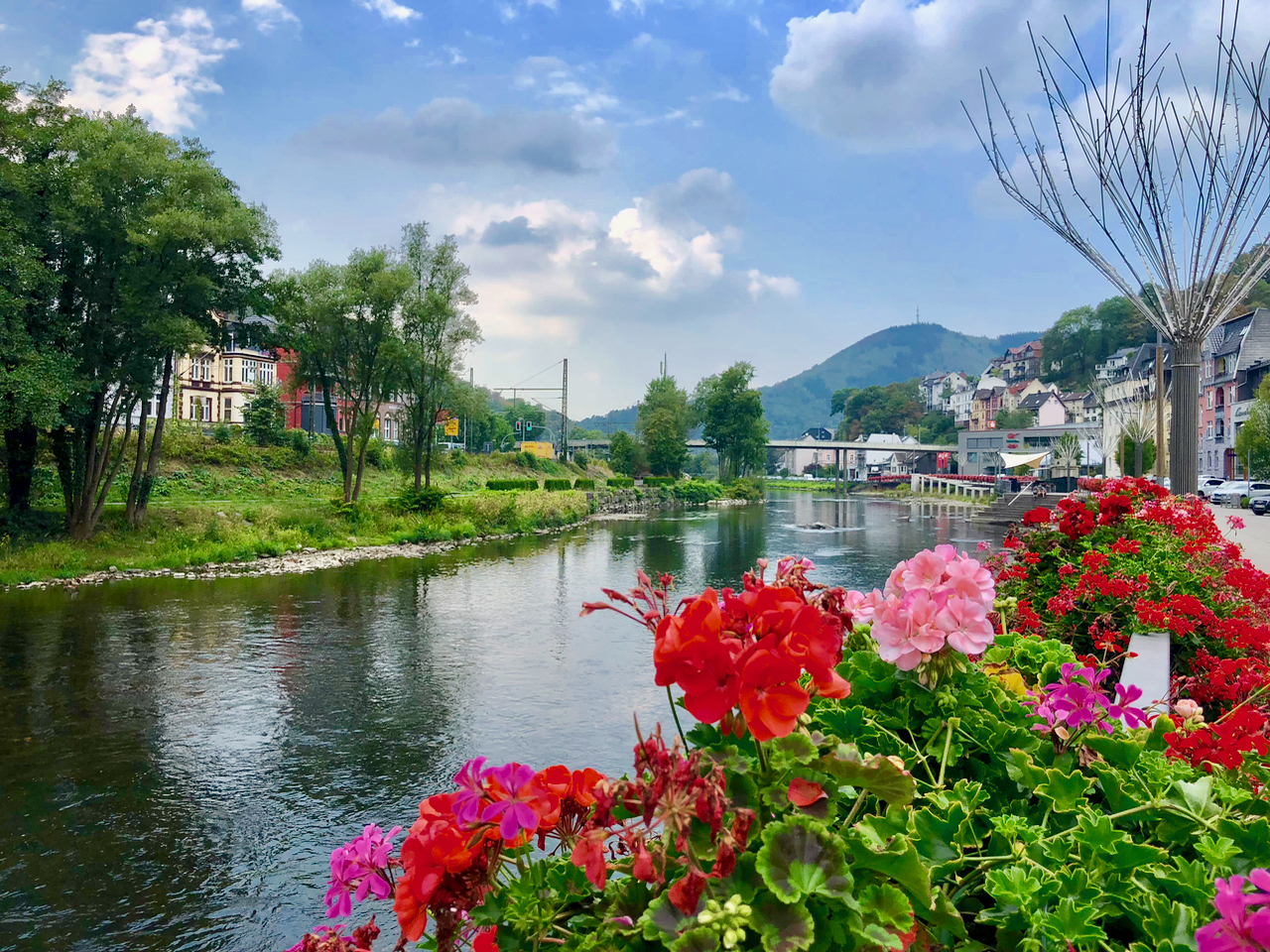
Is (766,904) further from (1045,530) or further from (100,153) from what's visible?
(100,153)

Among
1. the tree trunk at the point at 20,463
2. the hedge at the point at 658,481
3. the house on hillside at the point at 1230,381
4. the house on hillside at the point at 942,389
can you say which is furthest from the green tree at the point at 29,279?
the house on hillside at the point at 942,389

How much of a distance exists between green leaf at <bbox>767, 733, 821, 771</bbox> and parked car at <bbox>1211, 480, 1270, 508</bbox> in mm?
32824

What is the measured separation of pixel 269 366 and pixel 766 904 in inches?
2470

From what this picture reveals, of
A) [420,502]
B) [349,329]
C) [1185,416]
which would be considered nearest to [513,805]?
[1185,416]

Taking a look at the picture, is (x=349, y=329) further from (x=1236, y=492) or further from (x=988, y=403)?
(x=988, y=403)

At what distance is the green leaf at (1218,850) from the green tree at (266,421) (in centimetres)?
3868

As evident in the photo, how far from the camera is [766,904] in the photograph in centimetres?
112

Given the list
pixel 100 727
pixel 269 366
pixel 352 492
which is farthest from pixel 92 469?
pixel 269 366

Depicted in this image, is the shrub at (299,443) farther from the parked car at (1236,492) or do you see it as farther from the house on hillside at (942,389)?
the house on hillside at (942,389)

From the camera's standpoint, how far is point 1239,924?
0.91m

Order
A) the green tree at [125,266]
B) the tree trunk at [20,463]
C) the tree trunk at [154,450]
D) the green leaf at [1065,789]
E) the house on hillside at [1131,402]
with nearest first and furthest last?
the green leaf at [1065,789], the green tree at [125,266], the tree trunk at [20,463], the tree trunk at [154,450], the house on hillside at [1131,402]

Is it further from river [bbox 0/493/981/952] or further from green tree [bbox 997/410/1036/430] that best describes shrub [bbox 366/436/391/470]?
green tree [bbox 997/410/1036/430]

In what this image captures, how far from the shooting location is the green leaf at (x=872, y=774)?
4.08ft

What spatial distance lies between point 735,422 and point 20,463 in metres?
61.6
